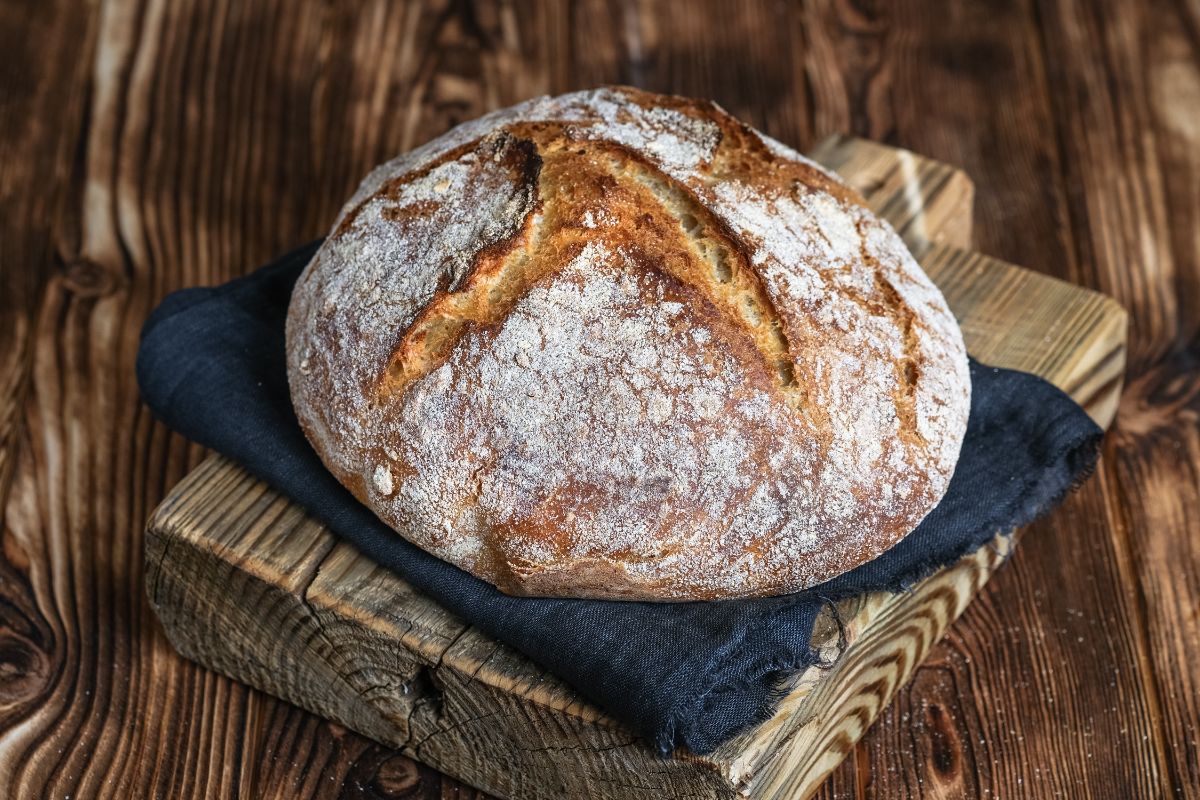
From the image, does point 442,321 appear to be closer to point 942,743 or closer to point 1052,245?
point 942,743

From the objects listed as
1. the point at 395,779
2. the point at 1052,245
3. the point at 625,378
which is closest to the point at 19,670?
the point at 395,779

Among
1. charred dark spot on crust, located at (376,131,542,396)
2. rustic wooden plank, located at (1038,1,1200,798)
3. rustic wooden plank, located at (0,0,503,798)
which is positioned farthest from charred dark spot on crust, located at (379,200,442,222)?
rustic wooden plank, located at (1038,1,1200,798)

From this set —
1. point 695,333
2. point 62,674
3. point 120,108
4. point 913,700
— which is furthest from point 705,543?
point 120,108

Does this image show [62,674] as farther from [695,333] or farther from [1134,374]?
[1134,374]

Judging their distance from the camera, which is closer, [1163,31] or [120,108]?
[120,108]

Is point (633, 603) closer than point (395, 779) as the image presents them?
Yes

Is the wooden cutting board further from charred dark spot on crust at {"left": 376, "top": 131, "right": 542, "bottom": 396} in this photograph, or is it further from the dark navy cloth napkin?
charred dark spot on crust at {"left": 376, "top": 131, "right": 542, "bottom": 396}
